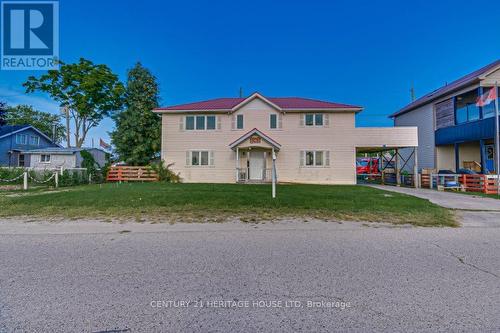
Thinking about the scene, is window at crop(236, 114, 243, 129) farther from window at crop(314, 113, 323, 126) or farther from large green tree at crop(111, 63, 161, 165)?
large green tree at crop(111, 63, 161, 165)

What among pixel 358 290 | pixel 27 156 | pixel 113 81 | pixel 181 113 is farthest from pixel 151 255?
pixel 27 156

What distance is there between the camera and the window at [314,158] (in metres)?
18.2

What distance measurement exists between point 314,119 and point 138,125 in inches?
615

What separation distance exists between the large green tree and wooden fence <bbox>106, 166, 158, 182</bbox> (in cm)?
287

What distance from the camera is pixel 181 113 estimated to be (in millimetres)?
18750

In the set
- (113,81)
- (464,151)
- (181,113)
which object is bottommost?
(464,151)

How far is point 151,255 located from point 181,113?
1620 centimetres

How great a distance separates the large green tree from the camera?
71.1 ft

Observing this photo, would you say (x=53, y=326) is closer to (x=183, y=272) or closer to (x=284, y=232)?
(x=183, y=272)

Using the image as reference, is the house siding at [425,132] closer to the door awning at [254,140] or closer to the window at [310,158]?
the window at [310,158]

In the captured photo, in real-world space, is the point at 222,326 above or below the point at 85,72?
below

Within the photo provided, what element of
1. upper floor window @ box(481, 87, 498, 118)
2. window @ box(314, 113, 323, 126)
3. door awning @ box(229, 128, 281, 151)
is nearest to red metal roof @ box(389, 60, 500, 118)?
upper floor window @ box(481, 87, 498, 118)

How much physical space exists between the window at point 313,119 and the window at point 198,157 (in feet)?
26.0

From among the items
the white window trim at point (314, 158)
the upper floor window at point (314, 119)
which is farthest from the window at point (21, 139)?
the upper floor window at point (314, 119)
